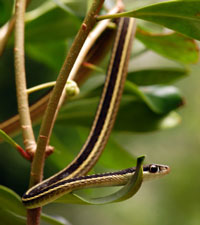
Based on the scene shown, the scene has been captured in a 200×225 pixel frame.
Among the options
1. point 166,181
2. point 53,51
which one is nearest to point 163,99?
point 53,51

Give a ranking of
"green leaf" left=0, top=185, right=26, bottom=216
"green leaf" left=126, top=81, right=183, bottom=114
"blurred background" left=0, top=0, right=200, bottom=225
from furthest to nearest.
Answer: "blurred background" left=0, top=0, right=200, bottom=225, "green leaf" left=126, top=81, right=183, bottom=114, "green leaf" left=0, top=185, right=26, bottom=216

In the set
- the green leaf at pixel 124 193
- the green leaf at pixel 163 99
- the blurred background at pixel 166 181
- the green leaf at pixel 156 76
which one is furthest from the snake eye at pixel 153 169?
the blurred background at pixel 166 181

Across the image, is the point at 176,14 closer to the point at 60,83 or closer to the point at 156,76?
the point at 60,83

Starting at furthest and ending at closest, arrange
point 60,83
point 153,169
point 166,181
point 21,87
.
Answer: point 166,181
point 153,169
point 21,87
point 60,83

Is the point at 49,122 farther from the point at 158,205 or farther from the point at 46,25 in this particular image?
the point at 158,205

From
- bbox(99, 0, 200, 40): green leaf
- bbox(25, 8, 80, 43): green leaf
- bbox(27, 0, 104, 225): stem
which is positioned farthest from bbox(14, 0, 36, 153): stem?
bbox(25, 8, 80, 43): green leaf

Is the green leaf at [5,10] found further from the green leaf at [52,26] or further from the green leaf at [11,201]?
the green leaf at [11,201]

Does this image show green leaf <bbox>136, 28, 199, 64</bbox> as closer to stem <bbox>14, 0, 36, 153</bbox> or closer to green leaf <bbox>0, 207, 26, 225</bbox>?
stem <bbox>14, 0, 36, 153</bbox>

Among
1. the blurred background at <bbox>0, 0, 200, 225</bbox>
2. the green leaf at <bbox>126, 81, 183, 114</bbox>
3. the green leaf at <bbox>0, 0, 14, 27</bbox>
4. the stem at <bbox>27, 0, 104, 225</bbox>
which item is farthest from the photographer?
the blurred background at <bbox>0, 0, 200, 225</bbox>
